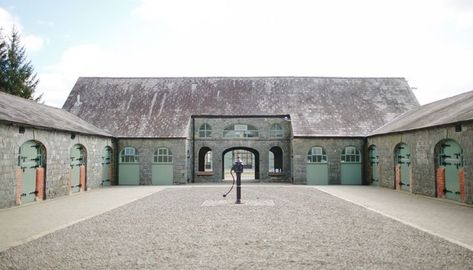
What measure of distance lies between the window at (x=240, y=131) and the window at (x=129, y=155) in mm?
5861

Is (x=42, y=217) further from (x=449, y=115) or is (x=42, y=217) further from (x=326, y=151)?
(x=326, y=151)

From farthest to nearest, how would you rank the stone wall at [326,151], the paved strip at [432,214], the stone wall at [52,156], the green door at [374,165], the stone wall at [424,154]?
1. the stone wall at [326,151]
2. the green door at [374,165]
3. the stone wall at [424,154]
4. the stone wall at [52,156]
5. the paved strip at [432,214]

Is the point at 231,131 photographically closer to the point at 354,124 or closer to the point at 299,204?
the point at 354,124

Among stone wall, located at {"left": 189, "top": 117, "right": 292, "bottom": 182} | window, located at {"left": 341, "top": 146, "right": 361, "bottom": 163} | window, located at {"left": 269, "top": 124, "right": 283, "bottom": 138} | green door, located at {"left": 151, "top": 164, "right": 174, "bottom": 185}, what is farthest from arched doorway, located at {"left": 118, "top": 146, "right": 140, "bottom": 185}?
window, located at {"left": 341, "top": 146, "right": 361, "bottom": 163}

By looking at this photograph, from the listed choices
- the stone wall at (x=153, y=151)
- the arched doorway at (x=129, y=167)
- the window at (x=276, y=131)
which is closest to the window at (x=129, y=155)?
the arched doorway at (x=129, y=167)

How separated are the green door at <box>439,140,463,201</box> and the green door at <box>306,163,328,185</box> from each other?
895cm

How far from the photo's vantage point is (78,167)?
63.9 ft

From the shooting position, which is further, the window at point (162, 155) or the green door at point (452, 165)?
the window at point (162, 155)

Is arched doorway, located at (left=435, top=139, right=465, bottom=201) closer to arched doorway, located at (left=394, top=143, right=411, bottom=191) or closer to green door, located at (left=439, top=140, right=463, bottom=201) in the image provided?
green door, located at (left=439, top=140, right=463, bottom=201)

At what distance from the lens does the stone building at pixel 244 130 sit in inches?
682

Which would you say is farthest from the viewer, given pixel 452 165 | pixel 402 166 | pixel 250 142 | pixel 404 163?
pixel 250 142

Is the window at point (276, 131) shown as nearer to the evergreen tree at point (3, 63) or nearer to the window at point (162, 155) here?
the window at point (162, 155)

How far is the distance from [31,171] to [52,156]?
1642 mm

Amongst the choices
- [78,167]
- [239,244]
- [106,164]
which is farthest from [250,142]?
[239,244]
